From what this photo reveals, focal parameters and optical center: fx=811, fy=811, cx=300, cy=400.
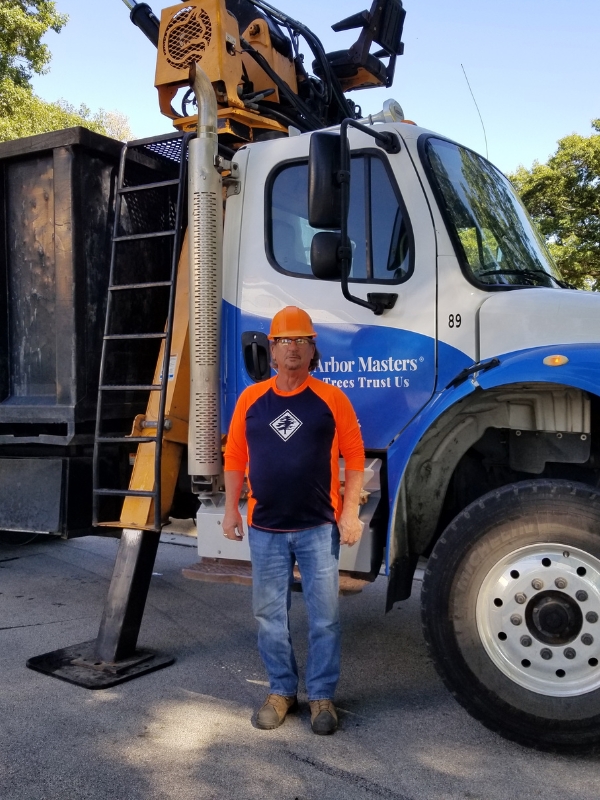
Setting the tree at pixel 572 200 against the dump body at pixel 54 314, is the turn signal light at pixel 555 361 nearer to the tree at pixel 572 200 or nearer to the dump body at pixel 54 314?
the dump body at pixel 54 314

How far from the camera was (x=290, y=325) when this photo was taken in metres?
3.71

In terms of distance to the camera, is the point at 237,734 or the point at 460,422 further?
the point at 460,422

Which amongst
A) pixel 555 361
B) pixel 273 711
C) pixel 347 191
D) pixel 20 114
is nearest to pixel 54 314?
pixel 347 191

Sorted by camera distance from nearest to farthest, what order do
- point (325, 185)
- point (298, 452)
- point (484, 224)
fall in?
point (298, 452)
point (325, 185)
point (484, 224)

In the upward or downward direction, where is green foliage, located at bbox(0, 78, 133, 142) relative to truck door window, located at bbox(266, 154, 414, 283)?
upward

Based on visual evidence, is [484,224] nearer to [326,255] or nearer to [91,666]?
[326,255]

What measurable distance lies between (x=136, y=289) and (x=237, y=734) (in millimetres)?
2605

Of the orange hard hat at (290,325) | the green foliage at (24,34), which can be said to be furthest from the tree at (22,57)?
the orange hard hat at (290,325)

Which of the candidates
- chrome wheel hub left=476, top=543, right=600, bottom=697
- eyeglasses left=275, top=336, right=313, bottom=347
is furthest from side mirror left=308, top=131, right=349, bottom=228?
chrome wheel hub left=476, top=543, right=600, bottom=697

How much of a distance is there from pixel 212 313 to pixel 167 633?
222 centimetres

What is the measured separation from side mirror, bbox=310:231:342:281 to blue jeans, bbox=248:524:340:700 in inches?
47.5

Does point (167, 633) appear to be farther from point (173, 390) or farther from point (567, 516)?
point (567, 516)

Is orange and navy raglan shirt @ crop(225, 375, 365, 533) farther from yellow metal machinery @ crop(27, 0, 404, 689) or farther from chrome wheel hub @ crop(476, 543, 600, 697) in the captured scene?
chrome wheel hub @ crop(476, 543, 600, 697)

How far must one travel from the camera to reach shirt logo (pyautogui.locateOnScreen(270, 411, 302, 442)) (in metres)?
3.69
